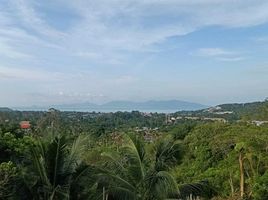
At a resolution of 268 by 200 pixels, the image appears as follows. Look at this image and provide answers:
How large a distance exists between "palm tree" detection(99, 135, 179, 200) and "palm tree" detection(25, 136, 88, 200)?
823 mm

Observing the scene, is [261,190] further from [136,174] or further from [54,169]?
[54,169]

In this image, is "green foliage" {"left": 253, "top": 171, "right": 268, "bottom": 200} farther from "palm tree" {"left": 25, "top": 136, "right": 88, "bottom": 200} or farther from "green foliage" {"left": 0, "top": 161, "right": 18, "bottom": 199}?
"green foliage" {"left": 0, "top": 161, "right": 18, "bottom": 199}

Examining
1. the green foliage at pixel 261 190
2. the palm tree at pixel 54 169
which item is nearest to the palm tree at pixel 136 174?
the palm tree at pixel 54 169

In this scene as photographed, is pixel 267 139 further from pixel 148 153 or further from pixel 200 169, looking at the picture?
pixel 148 153

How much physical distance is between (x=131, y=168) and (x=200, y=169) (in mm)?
22465

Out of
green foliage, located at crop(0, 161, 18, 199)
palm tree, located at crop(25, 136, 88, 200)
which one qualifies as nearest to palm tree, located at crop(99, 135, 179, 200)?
palm tree, located at crop(25, 136, 88, 200)

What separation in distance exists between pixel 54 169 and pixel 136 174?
90.7 inches

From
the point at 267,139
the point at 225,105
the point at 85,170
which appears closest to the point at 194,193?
the point at 85,170

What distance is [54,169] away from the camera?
10.1 m

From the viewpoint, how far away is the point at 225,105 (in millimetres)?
168125

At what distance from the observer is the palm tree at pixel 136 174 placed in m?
10.8

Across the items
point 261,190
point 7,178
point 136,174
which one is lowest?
point 261,190

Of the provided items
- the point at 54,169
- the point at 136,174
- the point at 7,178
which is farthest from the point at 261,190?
the point at 7,178

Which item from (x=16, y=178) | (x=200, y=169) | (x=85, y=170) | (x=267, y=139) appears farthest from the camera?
(x=200, y=169)
